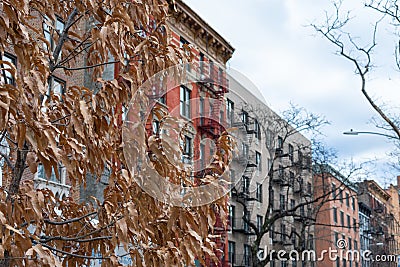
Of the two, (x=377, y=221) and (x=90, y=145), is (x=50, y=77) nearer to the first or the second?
(x=90, y=145)

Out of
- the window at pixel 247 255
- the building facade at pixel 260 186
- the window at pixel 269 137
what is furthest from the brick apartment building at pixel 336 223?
the window at pixel 269 137

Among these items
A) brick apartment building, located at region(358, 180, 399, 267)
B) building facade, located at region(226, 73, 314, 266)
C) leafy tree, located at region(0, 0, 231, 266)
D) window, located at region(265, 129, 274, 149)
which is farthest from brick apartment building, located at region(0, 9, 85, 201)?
brick apartment building, located at region(358, 180, 399, 267)

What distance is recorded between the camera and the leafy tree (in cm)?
354

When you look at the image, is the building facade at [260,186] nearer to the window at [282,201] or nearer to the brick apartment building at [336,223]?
the window at [282,201]

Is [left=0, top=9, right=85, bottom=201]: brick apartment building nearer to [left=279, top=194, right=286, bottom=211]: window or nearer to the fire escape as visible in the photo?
the fire escape

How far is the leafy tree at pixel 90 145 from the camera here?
3537 millimetres

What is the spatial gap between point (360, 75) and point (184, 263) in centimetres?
1689

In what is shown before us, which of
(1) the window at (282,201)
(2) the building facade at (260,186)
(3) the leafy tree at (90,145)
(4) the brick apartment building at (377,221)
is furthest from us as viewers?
(4) the brick apartment building at (377,221)

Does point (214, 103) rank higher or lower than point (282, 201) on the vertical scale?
lower

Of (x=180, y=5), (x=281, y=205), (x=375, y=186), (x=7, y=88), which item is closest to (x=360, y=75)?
(x=180, y=5)

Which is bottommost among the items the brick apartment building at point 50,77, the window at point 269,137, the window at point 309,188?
the brick apartment building at point 50,77

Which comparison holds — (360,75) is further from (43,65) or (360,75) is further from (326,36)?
(43,65)

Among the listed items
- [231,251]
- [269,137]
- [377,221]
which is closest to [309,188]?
[269,137]

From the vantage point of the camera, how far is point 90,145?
4.10 meters
